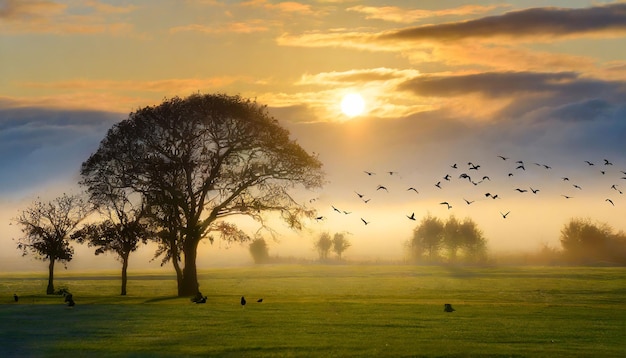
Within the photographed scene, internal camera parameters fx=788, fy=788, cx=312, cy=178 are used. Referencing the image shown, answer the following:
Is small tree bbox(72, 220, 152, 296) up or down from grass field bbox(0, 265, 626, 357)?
up

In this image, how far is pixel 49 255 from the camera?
9369 cm

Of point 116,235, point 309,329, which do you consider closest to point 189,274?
point 116,235

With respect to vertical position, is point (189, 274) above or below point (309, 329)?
above

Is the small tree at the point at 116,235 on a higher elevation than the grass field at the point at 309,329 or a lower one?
higher

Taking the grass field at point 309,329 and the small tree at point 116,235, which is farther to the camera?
the small tree at point 116,235

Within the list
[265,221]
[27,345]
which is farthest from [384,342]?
[265,221]

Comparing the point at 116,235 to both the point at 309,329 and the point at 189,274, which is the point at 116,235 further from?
the point at 309,329

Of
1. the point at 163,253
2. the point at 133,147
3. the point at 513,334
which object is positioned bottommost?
the point at 513,334

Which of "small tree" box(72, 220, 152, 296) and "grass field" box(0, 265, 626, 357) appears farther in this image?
"small tree" box(72, 220, 152, 296)

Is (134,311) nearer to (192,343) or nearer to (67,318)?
(67,318)

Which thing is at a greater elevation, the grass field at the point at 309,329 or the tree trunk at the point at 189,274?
the tree trunk at the point at 189,274

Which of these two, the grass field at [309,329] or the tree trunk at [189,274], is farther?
the tree trunk at [189,274]

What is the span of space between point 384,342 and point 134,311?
87.4 feet

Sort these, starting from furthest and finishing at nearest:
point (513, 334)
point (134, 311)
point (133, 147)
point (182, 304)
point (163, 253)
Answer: point (163, 253) < point (133, 147) < point (182, 304) < point (134, 311) < point (513, 334)
